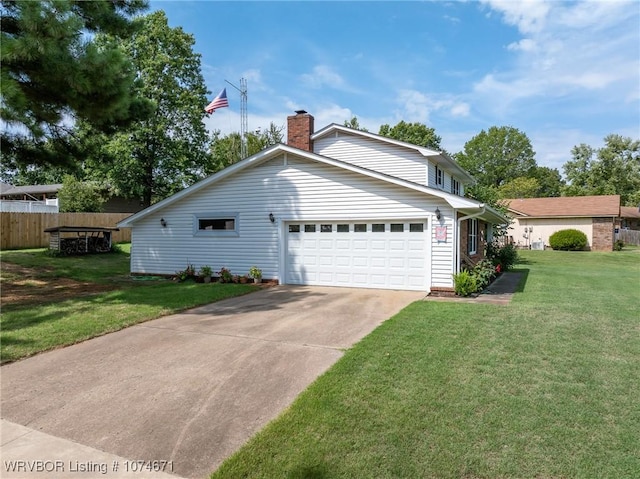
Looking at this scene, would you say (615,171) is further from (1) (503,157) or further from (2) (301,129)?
(2) (301,129)

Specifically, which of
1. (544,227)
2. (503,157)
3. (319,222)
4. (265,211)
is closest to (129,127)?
(265,211)

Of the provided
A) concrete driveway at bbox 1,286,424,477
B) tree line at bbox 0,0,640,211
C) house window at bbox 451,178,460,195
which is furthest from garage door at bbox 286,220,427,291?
house window at bbox 451,178,460,195

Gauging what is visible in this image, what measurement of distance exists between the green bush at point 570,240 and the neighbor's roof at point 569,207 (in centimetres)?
179

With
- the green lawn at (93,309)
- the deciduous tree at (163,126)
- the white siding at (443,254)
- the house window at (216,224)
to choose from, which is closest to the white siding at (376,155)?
the white siding at (443,254)

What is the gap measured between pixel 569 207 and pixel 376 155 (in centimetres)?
2401

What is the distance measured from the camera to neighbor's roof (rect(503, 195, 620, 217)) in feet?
97.0

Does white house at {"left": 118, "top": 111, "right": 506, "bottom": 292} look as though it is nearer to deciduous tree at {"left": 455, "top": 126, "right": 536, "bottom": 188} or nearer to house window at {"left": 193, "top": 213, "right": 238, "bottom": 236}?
house window at {"left": 193, "top": 213, "right": 238, "bottom": 236}

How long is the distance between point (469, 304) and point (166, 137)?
2506 cm

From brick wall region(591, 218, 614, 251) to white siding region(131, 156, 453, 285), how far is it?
2611cm

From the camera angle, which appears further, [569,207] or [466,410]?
[569,207]

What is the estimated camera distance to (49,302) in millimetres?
8977

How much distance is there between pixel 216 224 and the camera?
44.0 ft

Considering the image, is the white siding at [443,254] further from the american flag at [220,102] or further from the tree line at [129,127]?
the american flag at [220,102]

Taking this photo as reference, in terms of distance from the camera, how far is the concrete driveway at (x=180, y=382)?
3344 mm
